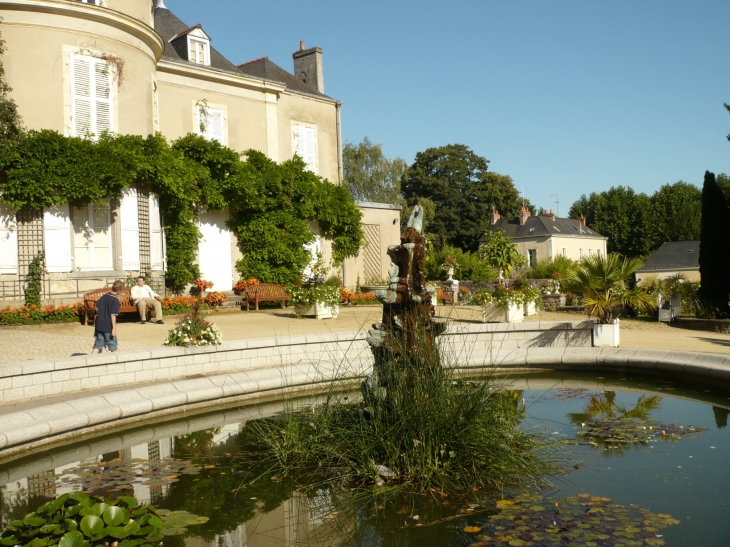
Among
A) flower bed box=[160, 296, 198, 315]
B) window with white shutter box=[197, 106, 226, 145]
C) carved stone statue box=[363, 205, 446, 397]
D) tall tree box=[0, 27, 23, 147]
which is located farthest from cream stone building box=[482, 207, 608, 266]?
A: carved stone statue box=[363, 205, 446, 397]

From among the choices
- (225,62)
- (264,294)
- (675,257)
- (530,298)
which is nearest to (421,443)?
(530,298)

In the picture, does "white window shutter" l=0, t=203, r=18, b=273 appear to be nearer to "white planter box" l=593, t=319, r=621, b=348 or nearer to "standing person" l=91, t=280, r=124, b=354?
"standing person" l=91, t=280, r=124, b=354

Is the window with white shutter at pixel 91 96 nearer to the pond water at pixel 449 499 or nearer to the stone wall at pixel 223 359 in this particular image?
the stone wall at pixel 223 359

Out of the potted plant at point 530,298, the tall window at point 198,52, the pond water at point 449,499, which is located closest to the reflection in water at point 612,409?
the pond water at point 449,499

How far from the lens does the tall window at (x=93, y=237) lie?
16.7 meters

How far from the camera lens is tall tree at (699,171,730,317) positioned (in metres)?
17.7

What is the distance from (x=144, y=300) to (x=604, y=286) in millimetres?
9583

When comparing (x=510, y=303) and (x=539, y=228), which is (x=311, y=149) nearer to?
(x=510, y=303)

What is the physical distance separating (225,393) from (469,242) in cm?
4469

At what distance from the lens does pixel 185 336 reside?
31.6 feet

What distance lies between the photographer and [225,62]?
937 inches

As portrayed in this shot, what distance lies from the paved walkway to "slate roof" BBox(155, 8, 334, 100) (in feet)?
32.0

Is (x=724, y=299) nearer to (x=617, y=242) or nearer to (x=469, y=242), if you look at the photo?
(x=469, y=242)

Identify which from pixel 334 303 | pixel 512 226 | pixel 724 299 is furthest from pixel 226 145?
pixel 512 226
